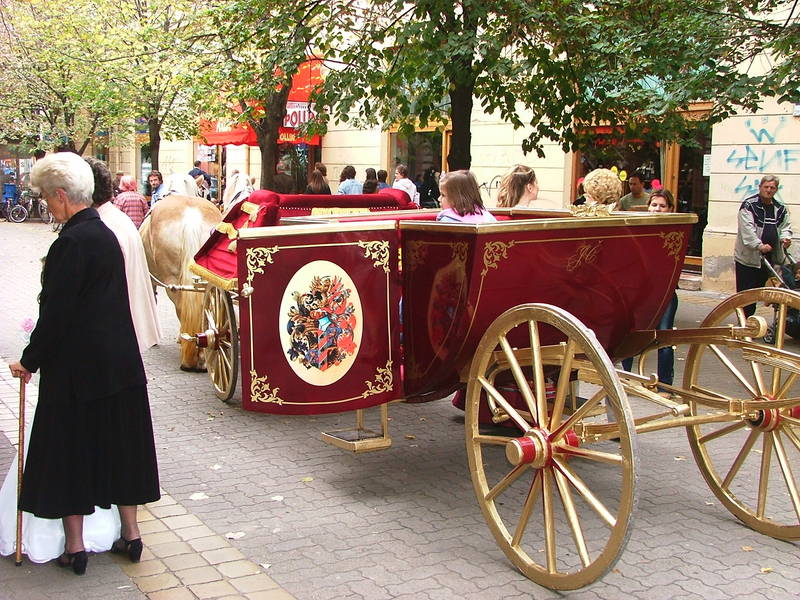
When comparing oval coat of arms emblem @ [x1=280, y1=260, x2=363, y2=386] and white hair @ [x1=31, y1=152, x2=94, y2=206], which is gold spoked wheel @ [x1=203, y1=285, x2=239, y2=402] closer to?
oval coat of arms emblem @ [x1=280, y1=260, x2=363, y2=386]

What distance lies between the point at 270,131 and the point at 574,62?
16.4ft

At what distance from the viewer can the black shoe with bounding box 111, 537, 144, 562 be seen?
4398mm

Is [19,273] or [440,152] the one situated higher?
[440,152]

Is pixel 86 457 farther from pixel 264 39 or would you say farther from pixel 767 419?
pixel 264 39

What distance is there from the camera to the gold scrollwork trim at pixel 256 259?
192 inches

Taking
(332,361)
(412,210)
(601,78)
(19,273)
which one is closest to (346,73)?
(601,78)

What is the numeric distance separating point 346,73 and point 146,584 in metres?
7.04

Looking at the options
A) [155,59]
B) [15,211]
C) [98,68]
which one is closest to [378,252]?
[155,59]

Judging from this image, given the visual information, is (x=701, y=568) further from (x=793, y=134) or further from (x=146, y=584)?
(x=793, y=134)

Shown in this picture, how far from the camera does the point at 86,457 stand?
417cm

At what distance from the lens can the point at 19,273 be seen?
16000mm

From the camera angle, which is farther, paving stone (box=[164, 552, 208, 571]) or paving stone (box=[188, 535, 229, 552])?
paving stone (box=[188, 535, 229, 552])

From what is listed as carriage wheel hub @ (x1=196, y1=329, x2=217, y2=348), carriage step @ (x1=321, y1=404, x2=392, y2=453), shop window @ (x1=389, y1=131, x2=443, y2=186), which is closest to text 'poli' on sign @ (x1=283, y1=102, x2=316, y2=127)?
shop window @ (x1=389, y1=131, x2=443, y2=186)

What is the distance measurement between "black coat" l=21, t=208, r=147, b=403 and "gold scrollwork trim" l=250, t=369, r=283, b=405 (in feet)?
2.82
